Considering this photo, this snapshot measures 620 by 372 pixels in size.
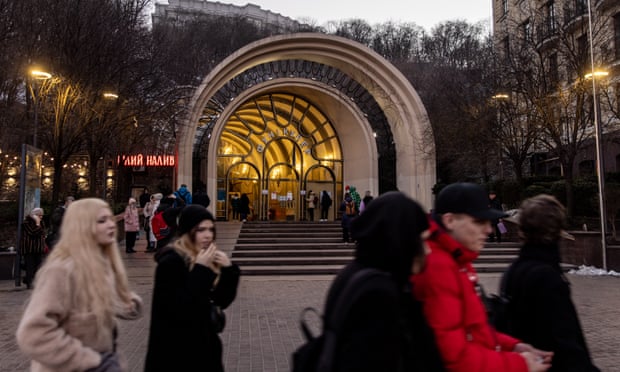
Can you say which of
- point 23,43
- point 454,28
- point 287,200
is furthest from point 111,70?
point 454,28

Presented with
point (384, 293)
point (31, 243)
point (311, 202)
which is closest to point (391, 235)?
point (384, 293)

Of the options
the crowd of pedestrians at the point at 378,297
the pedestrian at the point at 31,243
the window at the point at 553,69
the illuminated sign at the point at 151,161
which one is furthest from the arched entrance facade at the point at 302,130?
the crowd of pedestrians at the point at 378,297

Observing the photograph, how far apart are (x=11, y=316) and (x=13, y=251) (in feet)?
18.5

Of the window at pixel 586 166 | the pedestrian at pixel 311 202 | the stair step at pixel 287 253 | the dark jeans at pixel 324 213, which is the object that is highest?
the window at pixel 586 166

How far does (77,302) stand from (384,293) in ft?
5.59

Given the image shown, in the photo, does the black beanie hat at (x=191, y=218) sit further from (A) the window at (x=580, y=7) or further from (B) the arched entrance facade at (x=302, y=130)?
(A) the window at (x=580, y=7)

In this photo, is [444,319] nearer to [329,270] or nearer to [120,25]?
[329,270]

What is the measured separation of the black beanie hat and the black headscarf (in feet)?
5.87

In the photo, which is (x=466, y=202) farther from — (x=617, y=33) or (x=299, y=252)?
(x=617, y=33)

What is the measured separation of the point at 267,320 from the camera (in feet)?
26.6

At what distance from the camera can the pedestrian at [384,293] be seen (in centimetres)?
163

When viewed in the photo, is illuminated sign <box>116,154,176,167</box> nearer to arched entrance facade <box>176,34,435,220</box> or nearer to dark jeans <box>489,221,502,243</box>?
arched entrance facade <box>176,34,435,220</box>

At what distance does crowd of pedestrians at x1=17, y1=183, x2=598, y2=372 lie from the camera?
68.7 inches

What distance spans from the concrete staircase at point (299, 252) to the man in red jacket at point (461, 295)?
1176cm
